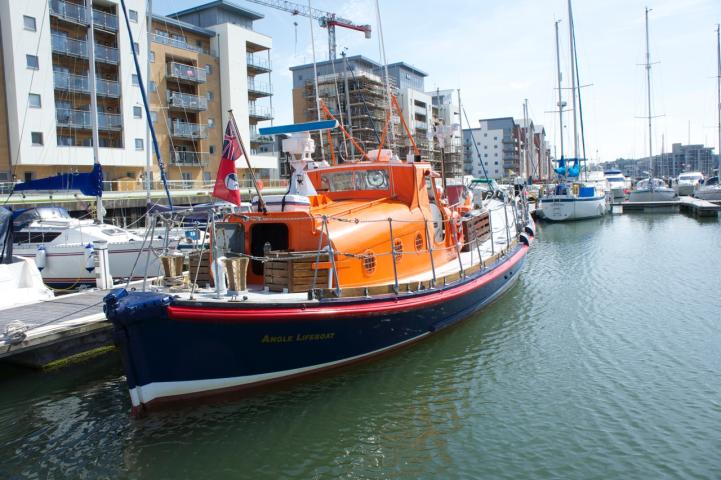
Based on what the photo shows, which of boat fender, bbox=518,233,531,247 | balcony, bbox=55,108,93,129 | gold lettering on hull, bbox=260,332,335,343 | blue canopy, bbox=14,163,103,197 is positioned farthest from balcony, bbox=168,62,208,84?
gold lettering on hull, bbox=260,332,335,343

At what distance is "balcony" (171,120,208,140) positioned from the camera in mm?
36969

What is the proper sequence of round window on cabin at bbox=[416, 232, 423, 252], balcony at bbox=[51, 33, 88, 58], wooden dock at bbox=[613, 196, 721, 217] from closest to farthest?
round window on cabin at bbox=[416, 232, 423, 252] → balcony at bbox=[51, 33, 88, 58] → wooden dock at bbox=[613, 196, 721, 217]

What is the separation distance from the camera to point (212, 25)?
137 ft

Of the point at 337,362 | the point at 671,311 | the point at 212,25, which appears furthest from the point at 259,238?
the point at 212,25

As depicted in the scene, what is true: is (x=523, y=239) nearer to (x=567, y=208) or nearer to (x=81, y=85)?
(x=567, y=208)

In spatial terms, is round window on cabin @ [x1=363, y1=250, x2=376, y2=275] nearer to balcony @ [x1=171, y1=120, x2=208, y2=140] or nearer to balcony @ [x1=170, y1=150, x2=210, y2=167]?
balcony @ [x1=170, y1=150, x2=210, y2=167]

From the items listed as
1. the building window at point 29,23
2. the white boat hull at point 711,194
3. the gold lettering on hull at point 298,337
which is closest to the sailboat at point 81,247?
the gold lettering on hull at point 298,337

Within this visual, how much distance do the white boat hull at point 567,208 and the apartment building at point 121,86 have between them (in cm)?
2138

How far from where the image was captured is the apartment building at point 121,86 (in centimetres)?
2733

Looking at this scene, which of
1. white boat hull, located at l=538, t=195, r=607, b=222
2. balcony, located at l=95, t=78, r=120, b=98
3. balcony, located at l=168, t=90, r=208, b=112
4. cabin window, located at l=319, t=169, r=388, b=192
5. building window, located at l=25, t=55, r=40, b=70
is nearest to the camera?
cabin window, located at l=319, t=169, r=388, b=192

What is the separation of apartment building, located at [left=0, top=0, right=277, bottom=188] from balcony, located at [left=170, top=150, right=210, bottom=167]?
8 centimetres

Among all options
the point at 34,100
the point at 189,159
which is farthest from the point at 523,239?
the point at 189,159

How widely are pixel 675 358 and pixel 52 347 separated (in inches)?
→ 418

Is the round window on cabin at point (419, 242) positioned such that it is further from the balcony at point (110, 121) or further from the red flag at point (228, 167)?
the balcony at point (110, 121)
